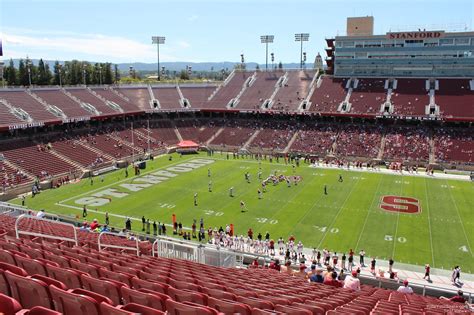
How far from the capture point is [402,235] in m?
27.7

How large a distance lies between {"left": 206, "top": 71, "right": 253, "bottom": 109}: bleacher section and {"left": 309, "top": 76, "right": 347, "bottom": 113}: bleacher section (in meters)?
14.6

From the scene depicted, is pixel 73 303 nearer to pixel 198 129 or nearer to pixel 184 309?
pixel 184 309

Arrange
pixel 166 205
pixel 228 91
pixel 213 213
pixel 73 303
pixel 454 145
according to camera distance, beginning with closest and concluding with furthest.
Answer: pixel 73 303 → pixel 213 213 → pixel 166 205 → pixel 454 145 → pixel 228 91

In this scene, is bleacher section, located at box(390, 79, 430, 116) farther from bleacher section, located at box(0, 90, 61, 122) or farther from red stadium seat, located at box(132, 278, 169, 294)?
red stadium seat, located at box(132, 278, 169, 294)

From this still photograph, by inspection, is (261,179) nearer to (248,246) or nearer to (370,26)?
(248,246)

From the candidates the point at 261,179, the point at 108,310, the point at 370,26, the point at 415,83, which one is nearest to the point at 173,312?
the point at 108,310

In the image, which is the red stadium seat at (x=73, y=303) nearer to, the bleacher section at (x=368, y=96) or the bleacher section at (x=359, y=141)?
the bleacher section at (x=359, y=141)

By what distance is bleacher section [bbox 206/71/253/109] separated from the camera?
6988 cm

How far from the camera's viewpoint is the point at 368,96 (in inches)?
2500

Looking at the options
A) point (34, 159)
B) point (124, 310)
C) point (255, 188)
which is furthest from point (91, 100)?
point (124, 310)

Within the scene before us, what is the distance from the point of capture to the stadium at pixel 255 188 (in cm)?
806

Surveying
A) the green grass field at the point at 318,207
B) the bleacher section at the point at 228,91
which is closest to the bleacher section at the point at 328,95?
the bleacher section at the point at 228,91

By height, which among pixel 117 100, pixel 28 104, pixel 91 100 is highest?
pixel 117 100

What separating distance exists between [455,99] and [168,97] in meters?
45.0
